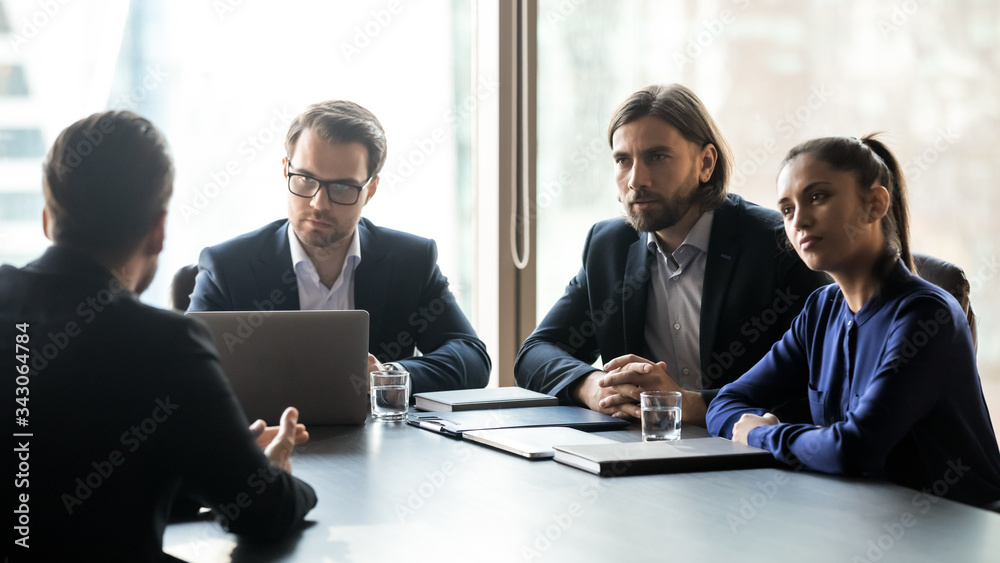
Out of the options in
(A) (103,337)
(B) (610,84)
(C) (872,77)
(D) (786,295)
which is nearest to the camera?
(A) (103,337)

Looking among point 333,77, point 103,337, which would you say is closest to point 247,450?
point 103,337

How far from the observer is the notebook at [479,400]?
216 centimetres

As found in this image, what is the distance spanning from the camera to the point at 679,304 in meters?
2.62

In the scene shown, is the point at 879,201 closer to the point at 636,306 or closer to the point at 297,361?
the point at 636,306

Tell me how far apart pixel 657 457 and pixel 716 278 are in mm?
1052

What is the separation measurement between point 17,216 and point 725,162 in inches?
95.8

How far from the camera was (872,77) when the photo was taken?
124 inches

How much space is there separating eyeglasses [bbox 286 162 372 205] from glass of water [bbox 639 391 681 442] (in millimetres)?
1174

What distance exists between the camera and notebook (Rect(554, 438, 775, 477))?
1540 mm

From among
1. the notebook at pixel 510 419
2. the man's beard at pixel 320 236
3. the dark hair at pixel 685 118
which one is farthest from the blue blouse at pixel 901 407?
the man's beard at pixel 320 236

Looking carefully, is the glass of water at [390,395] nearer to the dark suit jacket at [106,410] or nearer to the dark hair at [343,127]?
the dark hair at [343,127]

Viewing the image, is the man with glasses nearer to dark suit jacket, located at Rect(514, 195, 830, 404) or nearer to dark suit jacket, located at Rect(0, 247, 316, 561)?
dark suit jacket, located at Rect(514, 195, 830, 404)

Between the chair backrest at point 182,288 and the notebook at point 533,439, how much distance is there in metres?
1.24

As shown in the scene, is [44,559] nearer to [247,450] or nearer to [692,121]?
[247,450]
